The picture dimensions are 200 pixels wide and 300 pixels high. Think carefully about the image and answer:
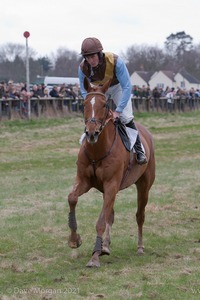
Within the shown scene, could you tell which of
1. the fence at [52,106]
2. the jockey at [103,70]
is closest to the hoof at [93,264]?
the jockey at [103,70]

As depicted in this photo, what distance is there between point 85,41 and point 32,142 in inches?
668

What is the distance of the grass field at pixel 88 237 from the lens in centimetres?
658

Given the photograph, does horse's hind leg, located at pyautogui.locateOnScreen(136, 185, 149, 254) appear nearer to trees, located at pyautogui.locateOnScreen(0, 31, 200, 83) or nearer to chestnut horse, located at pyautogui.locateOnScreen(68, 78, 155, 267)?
chestnut horse, located at pyautogui.locateOnScreen(68, 78, 155, 267)

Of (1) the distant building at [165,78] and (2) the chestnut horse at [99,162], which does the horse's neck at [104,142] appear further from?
(1) the distant building at [165,78]

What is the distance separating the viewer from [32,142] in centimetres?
2448

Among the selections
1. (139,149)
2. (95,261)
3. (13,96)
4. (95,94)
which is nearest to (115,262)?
(95,261)

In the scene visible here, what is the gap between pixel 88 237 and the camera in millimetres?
9492

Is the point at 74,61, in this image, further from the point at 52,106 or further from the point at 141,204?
the point at 141,204

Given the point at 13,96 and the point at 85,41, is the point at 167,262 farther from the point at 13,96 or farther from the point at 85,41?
the point at 13,96

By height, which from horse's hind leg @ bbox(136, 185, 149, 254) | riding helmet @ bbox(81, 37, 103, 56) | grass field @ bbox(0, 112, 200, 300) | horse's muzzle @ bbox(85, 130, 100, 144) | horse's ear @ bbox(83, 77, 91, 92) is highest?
riding helmet @ bbox(81, 37, 103, 56)

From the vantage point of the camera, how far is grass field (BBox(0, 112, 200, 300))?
6.58m

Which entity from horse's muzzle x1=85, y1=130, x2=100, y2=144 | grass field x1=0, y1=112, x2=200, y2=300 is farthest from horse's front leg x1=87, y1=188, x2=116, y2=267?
horse's muzzle x1=85, y1=130, x2=100, y2=144

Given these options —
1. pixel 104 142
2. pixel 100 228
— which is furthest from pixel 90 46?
pixel 100 228

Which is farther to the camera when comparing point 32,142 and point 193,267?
point 32,142
